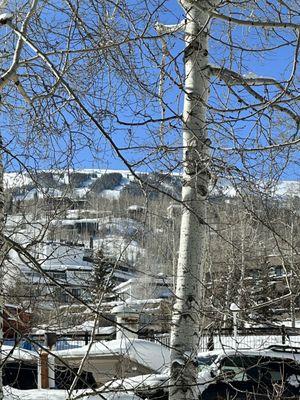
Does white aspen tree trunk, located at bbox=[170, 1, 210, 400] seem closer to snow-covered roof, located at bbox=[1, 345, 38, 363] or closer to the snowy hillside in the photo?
the snowy hillside

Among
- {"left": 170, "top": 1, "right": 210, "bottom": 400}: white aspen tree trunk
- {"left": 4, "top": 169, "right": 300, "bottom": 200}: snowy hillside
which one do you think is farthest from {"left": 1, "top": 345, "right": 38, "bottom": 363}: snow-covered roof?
{"left": 4, "top": 169, "right": 300, "bottom": 200}: snowy hillside

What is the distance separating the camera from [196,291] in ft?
13.2

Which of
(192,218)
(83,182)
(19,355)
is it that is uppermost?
(83,182)

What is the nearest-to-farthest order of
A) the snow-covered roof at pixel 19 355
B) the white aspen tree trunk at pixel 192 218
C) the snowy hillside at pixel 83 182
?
the snow-covered roof at pixel 19 355
the snowy hillside at pixel 83 182
the white aspen tree trunk at pixel 192 218

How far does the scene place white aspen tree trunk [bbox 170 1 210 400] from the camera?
381 cm

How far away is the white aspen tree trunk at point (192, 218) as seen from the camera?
12.5 ft

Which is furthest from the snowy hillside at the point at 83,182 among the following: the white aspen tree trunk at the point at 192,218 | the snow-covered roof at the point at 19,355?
the snow-covered roof at the point at 19,355

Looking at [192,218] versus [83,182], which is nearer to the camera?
[192,218]

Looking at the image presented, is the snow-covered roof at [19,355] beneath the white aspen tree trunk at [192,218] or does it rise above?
beneath

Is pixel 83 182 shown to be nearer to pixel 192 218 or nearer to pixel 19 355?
pixel 192 218

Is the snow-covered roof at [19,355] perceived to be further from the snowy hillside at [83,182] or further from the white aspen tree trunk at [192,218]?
the snowy hillside at [83,182]

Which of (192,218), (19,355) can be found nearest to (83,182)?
Answer: (192,218)

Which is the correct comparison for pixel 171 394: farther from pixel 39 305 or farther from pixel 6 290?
pixel 6 290

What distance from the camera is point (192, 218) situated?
4.10m
